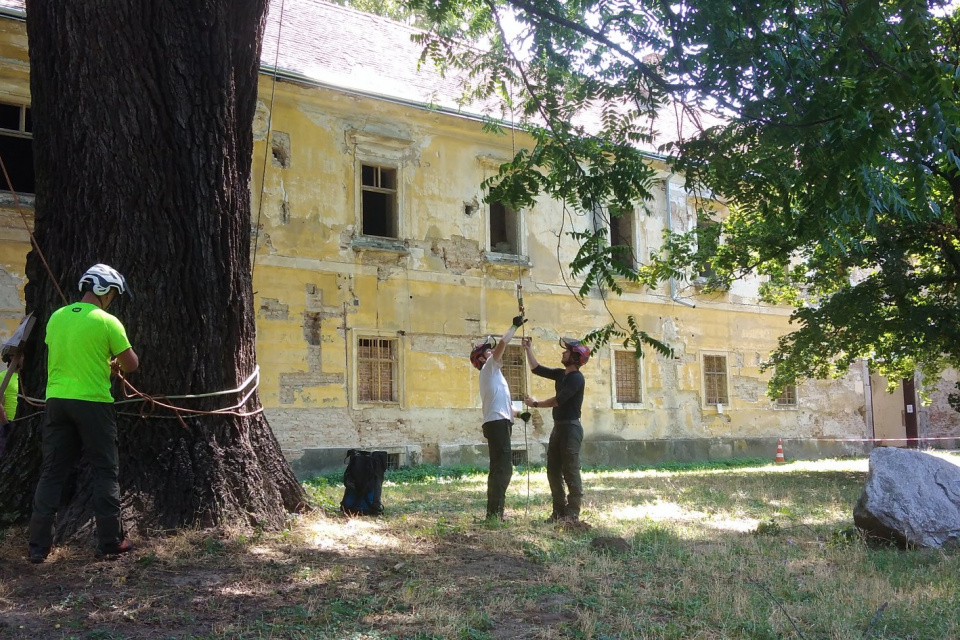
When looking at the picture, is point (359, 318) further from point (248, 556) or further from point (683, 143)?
point (248, 556)

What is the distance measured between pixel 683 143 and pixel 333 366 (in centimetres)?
929

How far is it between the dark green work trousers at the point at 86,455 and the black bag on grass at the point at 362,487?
254 centimetres

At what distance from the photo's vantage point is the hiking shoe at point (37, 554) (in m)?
4.91

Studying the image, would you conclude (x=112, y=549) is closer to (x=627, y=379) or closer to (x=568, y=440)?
(x=568, y=440)

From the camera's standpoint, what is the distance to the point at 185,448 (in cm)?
580

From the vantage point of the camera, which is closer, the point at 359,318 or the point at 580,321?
the point at 359,318

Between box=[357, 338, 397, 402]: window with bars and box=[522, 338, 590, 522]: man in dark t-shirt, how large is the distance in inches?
333

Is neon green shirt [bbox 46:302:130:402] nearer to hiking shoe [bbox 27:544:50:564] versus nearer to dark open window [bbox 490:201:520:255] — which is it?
hiking shoe [bbox 27:544:50:564]

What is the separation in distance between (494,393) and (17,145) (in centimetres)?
998

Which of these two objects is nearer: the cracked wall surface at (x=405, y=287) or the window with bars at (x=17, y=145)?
the window with bars at (x=17, y=145)

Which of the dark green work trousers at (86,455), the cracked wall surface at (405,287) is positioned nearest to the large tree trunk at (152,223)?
the dark green work trousers at (86,455)

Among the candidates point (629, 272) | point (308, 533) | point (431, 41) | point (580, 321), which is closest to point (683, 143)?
point (629, 272)

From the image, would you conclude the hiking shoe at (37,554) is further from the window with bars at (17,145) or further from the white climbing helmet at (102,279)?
the window with bars at (17,145)

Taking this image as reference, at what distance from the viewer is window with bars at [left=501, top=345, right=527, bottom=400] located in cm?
1762
